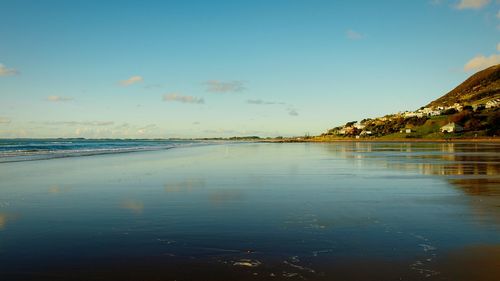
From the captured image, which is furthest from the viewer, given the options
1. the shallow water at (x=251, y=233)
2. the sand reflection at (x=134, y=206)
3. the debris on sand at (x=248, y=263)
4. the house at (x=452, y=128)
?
the house at (x=452, y=128)

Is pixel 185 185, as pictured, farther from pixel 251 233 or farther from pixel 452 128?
pixel 452 128

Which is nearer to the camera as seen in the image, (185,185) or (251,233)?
(251,233)

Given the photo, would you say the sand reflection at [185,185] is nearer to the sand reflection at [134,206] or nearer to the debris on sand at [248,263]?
the sand reflection at [134,206]

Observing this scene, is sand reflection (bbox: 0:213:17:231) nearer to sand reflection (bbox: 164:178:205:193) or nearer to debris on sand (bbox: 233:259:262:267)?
sand reflection (bbox: 164:178:205:193)

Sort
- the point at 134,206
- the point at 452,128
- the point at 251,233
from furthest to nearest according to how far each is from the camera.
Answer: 1. the point at 452,128
2. the point at 134,206
3. the point at 251,233

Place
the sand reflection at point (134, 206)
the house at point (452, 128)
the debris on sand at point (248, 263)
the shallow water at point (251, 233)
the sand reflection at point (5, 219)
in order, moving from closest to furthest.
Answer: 1. the shallow water at point (251, 233)
2. the debris on sand at point (248, 263)
3. the sand reflection at point (5, 219)
4. the sand reflection at point (134, 206)
5. the house at point (452, 128)

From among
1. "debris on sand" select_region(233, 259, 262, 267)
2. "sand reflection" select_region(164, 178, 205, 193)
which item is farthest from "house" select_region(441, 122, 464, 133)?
"debris on sand" select_region(233, 259, 262, 267)

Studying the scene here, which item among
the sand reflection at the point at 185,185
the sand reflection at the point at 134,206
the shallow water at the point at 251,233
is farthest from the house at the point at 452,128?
the sand reflection at the point at 134,206

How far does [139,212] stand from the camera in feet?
45.9

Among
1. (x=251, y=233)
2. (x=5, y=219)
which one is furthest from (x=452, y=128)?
(x=5, y=219)

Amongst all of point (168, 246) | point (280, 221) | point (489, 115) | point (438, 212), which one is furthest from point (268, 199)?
point (489, 115)

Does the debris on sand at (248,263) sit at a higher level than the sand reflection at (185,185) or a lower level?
lower

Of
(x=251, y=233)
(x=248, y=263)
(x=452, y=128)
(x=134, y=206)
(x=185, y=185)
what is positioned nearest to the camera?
(x=248, y=263)

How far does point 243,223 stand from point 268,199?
15.8ft
